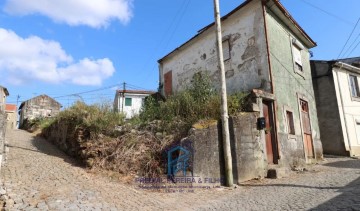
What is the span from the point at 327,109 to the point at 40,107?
2890cm

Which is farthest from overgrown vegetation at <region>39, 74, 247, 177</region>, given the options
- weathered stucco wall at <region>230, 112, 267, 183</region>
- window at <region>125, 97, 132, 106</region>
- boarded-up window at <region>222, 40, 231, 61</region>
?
window at <region>125, 97, 132, 106</region>

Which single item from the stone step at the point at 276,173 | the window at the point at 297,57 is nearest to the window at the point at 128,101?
the window at the point at 297,57

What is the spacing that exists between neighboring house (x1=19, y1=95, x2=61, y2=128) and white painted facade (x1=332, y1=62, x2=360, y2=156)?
89.4 ft

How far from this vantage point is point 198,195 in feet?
21.7

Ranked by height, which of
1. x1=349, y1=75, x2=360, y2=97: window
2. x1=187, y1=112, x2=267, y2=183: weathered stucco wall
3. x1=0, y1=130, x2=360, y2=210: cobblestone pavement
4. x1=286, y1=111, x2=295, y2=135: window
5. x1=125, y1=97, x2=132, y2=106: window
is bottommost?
x1=0, y1=130, x2=360, y2=210: cobblestone pavement

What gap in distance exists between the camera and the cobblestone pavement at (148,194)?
5.21m

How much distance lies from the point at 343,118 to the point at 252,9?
8840 millimetres

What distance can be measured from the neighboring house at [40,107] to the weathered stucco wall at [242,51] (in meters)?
22.6

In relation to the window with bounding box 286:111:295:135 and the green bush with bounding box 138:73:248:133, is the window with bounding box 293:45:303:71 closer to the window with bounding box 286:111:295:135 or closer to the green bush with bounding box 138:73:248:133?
the window with bounding box 286:111:295:135

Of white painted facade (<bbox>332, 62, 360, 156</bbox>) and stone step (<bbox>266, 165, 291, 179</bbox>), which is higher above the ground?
white painted facade (<bbox>332, 62, 360, 156</bbox>)

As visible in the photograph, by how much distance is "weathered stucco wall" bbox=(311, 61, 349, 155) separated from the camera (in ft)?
48.9

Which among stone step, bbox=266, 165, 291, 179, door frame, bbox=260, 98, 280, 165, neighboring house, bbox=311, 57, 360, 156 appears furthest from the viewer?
neighboring house, bbox=311, 57, 360, 156

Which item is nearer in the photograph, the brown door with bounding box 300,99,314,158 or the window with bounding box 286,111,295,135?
the window with bounding box 286,111,295,135

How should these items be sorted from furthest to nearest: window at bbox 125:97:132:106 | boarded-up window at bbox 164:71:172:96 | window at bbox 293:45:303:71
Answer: window at bbox 125:97:132:106
boarded-up window at bbox 164:71:172:96
window at bbox 293:45:303:71
